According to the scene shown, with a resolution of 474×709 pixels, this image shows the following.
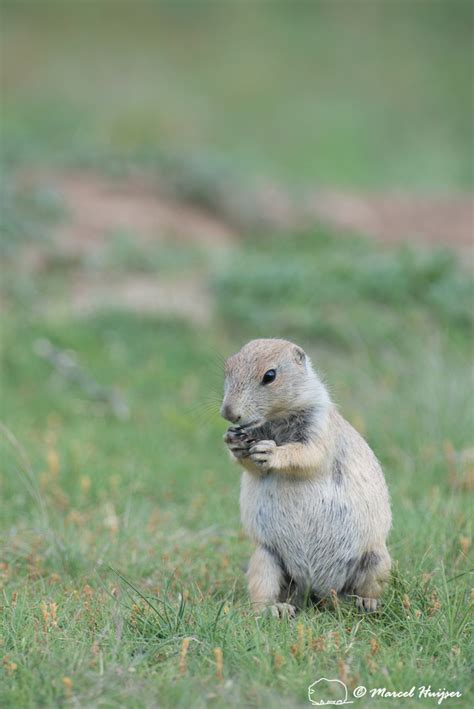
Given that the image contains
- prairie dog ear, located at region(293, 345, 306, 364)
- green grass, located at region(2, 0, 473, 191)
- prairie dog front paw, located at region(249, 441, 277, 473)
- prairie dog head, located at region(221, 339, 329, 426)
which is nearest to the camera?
prairie dog front paw, located at region(249, 441, 277, 473)

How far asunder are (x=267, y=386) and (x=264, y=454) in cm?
31

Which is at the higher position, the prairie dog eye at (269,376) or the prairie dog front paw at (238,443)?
the prairie dog eye at (269,376)

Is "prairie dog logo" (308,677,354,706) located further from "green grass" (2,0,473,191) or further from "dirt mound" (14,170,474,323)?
"green grass" (2,0,473,191)

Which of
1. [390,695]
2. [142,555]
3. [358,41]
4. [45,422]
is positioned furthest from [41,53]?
[390,695]

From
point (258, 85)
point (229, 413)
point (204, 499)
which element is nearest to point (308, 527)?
point (229, 413)

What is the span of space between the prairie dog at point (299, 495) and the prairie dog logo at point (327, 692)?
0.70 metres

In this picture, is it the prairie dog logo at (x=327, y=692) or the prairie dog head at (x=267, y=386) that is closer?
the prairie dog logo at (x=327, y=692)

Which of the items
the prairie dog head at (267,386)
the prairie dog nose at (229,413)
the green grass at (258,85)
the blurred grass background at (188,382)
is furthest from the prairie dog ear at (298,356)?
the green grass at (258,85)

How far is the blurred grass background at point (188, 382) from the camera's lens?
12.2 feet

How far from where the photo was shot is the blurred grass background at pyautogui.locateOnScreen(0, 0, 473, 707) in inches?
146

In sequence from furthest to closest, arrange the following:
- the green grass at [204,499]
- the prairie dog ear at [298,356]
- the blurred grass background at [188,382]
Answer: the prairie dog ear at [298,356] → the blurred grass background at [188,382] → the green grass at [204,499]

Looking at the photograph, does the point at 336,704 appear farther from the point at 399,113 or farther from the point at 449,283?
the point at 399,113

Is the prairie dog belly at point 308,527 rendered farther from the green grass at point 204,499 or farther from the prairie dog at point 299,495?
the green grass at point 204,499

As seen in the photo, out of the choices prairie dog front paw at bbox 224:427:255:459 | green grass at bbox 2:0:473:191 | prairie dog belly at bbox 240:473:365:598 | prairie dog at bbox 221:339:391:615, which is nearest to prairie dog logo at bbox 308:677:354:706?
prairie dog at bbox 221:339:391:615
